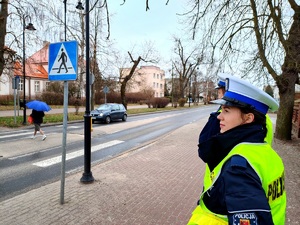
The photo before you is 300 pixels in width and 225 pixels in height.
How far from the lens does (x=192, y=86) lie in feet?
249

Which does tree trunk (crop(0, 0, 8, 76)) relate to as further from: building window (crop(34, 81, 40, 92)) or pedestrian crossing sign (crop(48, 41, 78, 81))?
building window (crop(34, 81, 40, 92))

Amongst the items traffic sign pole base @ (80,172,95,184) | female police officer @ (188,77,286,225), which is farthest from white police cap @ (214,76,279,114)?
traffic sign pole base @ (80,172,95,184)

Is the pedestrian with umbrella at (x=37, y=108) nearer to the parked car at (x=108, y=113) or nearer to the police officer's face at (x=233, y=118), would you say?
the parked car at (x=108, y=113)

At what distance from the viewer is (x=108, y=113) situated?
64.6 ft

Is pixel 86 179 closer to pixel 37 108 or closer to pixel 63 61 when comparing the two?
pixel 63 61

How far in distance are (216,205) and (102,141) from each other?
1052cm

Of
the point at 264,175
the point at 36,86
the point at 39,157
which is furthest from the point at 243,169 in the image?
the point at 36,86

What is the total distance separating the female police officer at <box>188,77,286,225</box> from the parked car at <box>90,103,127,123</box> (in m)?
18.1

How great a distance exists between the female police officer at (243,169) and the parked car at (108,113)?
1808 cm

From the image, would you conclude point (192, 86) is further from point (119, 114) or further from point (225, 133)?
point (225, 133)

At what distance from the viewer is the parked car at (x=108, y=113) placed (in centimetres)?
1917

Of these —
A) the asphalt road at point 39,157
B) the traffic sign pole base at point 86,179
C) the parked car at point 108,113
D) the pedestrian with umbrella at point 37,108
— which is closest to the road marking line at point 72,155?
the asphalt road at point 39,157

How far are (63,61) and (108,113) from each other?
615 inches

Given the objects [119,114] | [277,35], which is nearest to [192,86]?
[119,114]
